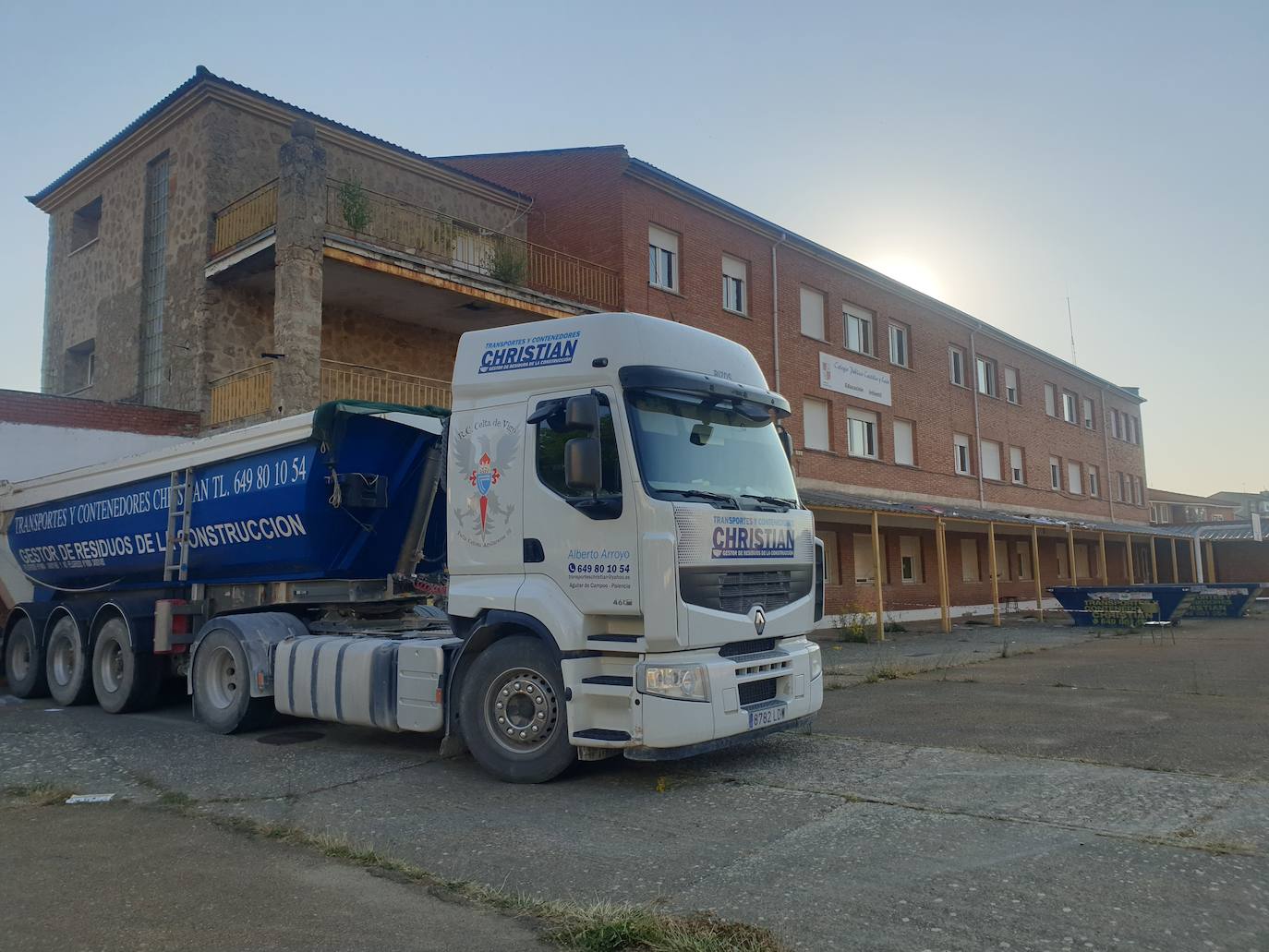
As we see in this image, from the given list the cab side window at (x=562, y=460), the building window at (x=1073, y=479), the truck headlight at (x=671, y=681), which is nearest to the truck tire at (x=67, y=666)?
the cab side window at (x=562, y=460)

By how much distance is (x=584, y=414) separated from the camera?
6.38 meters

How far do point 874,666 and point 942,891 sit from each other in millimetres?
10008

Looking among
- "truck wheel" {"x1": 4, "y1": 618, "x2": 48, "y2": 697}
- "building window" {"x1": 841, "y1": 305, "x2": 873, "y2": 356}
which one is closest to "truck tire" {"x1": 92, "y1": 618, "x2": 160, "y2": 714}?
"truck wheel" {"x1": 4, "y1": 618, "x2": 48, "y2": 697}

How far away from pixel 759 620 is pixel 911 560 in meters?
21.8

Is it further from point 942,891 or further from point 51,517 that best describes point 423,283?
point 942,891

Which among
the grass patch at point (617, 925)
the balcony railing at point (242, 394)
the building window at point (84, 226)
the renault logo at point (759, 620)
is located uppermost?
the building window at point (84, 226)

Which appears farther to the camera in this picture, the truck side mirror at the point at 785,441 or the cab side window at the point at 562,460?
the truck side mirror at the point at 785,441

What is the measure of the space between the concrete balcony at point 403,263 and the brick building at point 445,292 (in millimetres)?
53

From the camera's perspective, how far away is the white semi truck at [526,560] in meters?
6.34

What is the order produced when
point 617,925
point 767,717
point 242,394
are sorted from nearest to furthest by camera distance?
point 617,925, point 767,717, point 242,394

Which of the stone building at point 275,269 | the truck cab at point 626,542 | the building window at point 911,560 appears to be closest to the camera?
the truck cab at point 626,542

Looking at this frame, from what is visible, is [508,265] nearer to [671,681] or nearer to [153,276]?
[153,276]

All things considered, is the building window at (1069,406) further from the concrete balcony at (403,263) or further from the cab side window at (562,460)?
the cab side window at (562,460)

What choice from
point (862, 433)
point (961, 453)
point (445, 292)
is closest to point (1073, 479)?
point (961, 453)
